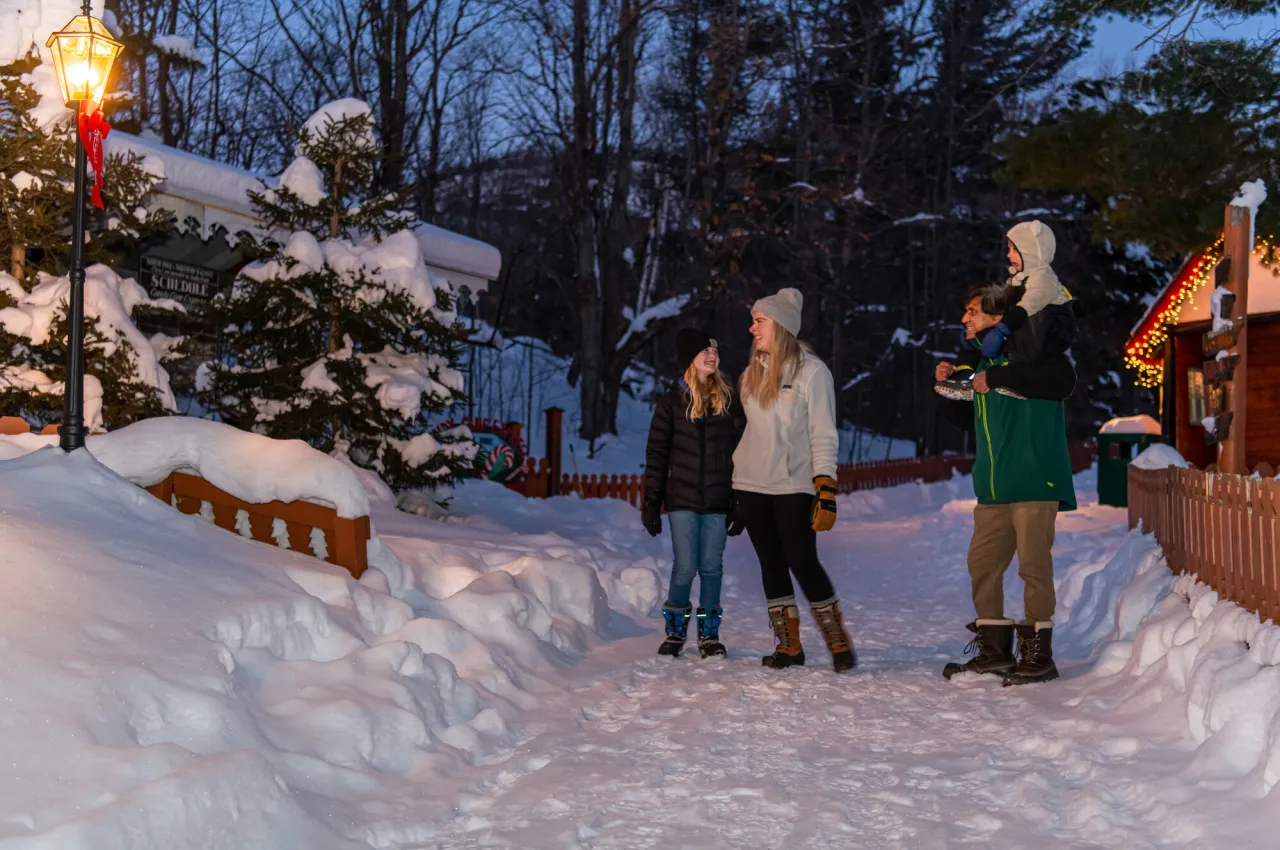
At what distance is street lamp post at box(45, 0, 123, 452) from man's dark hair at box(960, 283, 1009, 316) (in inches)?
199

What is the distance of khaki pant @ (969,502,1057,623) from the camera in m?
6.21

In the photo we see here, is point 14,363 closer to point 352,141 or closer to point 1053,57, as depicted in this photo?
point 352,141

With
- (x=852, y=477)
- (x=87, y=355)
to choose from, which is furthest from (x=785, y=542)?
(x=852, y=477)

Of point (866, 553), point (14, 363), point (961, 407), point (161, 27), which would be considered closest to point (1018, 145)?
point (866, 553)

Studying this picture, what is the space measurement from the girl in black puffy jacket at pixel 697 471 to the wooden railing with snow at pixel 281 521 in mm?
1690

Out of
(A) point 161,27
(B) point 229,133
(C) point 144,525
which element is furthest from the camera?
(B) point 229,133

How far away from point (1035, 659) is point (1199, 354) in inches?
679

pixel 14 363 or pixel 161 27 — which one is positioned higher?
pixel 161 27

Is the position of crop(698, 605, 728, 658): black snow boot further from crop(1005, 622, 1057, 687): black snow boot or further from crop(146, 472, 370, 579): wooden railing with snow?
crop(146, 472, 370, 579): wooden railing with snow

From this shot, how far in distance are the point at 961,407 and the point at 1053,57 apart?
108 feet

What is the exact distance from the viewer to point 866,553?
14.2 meters

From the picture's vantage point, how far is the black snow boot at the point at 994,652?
635cm

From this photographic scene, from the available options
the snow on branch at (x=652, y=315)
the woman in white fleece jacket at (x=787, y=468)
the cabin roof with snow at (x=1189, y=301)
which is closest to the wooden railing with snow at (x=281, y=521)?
the woman in white fleece jacket at (x=787, y=468)

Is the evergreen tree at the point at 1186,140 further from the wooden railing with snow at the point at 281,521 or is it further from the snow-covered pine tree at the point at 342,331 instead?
the wooden railing with snow at the point at 281,521
